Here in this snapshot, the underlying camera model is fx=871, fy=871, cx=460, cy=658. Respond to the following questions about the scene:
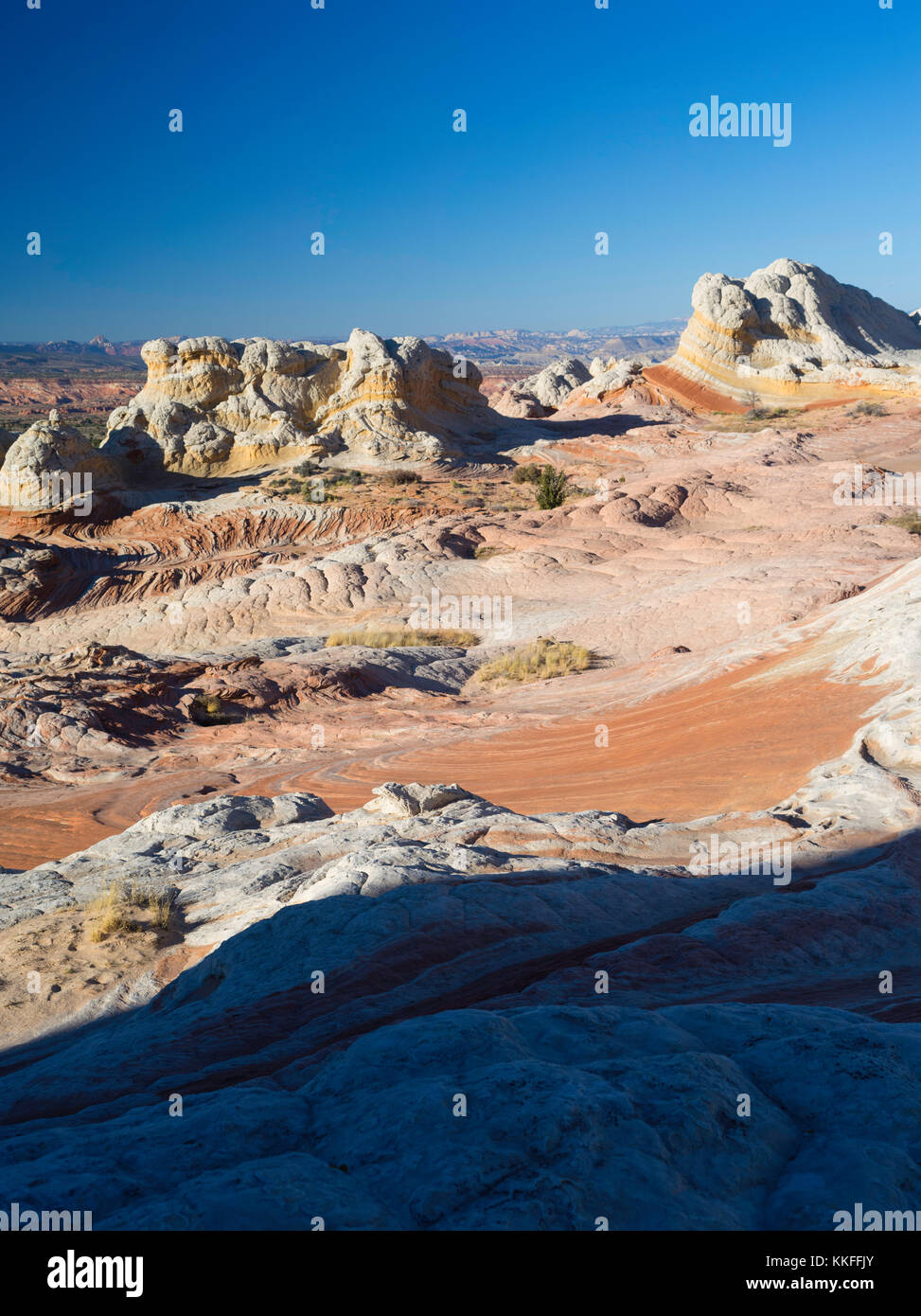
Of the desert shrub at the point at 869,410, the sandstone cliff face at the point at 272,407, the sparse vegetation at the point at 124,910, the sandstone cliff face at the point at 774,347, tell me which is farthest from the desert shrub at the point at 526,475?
the sparse vegetation at the point at 124,910

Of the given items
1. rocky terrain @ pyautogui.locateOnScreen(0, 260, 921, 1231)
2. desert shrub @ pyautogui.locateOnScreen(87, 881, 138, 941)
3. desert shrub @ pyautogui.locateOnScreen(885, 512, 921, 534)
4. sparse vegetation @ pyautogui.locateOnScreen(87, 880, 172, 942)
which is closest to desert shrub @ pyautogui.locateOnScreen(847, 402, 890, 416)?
rocky terrain @ pyautogui.locateOnScreen(0, 260, 921, 1231)

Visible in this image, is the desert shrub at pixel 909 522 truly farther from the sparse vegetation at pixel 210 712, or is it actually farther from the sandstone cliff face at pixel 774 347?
the sandstone cliff face at pixel 774 347

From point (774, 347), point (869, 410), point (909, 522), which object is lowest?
point (909, 522)

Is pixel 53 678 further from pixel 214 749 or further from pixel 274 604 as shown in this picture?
pixel 274 604

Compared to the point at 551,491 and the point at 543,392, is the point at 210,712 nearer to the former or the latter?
the point at 551,491

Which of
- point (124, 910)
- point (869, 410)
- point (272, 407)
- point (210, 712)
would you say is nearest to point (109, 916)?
point (124, 910)

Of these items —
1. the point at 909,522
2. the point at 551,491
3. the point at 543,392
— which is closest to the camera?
the point at 909,522

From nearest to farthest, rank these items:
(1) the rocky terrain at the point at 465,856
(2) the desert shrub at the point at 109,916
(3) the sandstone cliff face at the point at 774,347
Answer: (1) the rocky terrain at the point at 465,856, (2) the desert shrub at the point at 109,916, (3) the sandstone cliff face at the point at 774,347
